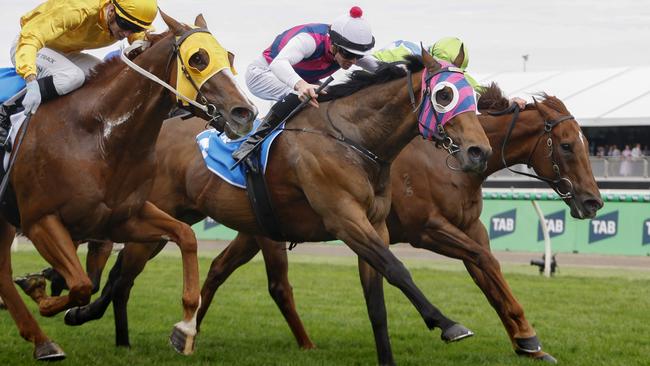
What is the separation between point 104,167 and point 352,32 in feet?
5.40

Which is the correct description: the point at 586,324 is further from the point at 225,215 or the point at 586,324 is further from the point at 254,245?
the point at 225,215

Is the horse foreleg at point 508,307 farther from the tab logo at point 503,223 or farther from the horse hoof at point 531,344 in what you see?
the tab logo at point 503,223

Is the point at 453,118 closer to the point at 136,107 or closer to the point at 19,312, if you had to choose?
the point at 136,107

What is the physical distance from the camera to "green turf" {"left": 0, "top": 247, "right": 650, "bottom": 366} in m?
6.49

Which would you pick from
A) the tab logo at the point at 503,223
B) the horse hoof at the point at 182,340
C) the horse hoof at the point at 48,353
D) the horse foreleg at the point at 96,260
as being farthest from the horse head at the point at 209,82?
the tab logo at the point at 503,223

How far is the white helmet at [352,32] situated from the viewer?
20.2ft

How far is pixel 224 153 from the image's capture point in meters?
6.68

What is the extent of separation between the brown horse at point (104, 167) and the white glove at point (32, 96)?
16 cm

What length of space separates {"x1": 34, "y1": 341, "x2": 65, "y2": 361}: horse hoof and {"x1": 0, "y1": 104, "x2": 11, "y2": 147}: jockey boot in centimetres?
110

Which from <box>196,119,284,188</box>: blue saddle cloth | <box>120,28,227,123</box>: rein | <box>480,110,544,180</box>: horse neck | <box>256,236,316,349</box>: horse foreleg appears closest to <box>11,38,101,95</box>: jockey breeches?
<box>120,28,227,123</box>: rein

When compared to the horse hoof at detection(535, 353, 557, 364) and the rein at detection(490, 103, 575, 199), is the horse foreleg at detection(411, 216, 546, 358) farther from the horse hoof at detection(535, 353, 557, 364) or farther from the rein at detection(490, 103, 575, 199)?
the rein at detection(490, 103, 575, 199)

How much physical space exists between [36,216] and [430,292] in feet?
18.5

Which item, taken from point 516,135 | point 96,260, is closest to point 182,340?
point 516,135

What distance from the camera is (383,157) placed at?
19.8 feet
